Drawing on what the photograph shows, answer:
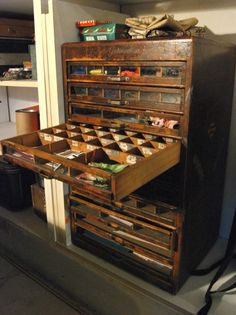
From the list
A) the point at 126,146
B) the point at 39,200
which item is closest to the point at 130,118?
the point at 126,146

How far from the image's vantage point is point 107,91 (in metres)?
0.94

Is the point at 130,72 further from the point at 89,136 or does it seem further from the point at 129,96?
the point at 89,136

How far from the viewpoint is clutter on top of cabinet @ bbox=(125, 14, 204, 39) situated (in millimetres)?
845

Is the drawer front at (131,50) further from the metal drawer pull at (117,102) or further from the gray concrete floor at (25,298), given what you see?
the gray concrete floor at (25,298)

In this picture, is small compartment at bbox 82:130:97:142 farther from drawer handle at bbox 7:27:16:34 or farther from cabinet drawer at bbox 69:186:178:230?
drawer handle at bbox 7:27:16:34

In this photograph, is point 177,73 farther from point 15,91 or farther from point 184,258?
point 15,91

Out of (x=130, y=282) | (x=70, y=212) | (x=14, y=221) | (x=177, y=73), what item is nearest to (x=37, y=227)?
(x=14, y=221)

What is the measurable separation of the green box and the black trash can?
2.23 feet

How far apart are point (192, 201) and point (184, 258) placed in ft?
0.58

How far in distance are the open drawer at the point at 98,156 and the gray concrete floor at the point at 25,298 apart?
Answer: 52 cm

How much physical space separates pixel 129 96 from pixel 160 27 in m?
0.20

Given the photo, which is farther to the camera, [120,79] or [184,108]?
[120,79]

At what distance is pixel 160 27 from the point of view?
2.79 feet

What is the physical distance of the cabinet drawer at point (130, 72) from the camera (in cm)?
78
